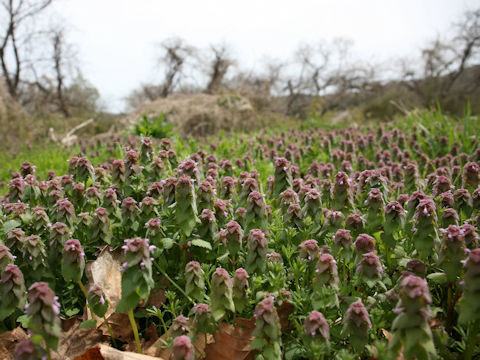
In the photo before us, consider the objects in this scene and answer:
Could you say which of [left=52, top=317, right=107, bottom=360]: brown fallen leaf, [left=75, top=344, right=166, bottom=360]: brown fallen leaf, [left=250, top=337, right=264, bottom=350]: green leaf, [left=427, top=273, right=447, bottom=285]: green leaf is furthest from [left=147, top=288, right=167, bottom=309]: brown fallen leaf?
[left=427, top=273, right=447, bottom=285]: green leaf

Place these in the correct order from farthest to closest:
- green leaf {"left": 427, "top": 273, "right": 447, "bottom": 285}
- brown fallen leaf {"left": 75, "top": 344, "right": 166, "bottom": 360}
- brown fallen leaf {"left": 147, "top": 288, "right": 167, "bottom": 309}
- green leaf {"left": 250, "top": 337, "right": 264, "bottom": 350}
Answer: brown fallen leaf {"left": 147, "top": 288, "right": 167, "bottom": 309} → green leaf {"left": 427, "top": 273, "right": 447, "bottom": 285} → brown fallen leaf {"left": 75, "top": 344, "right": 166, "bottom": 360} → green leaf {"left": 250, "top": 337, "right": 264, "bottom": 350}

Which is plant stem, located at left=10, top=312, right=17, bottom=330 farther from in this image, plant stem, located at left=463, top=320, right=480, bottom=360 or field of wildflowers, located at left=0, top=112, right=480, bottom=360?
plant stem, located at left=463, top=320, right=480, bottom=360

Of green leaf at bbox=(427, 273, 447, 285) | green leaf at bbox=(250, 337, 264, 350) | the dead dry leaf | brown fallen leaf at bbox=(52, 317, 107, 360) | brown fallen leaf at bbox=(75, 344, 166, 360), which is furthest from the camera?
the dead dry leaf

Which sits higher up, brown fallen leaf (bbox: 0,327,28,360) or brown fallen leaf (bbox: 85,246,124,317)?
brown fallen leaf (bbox: 85,246,124,317)

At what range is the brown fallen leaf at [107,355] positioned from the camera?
179 cm

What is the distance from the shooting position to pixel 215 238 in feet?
7.38

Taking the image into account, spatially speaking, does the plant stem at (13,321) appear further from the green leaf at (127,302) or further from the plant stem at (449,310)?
the plant stem at (449,310)

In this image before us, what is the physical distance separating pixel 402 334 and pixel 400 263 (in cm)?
68

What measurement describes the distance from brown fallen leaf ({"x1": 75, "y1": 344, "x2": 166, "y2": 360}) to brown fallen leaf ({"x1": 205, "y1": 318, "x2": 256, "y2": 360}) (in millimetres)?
313

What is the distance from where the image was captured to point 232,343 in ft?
6.16

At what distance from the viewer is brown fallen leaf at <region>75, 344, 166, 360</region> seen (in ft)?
5.88

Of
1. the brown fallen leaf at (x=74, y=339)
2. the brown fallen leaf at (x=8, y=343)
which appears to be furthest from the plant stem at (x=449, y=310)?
the brown fallen leaf at (x=8, y=343)

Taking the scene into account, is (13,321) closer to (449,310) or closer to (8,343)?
(8,343)

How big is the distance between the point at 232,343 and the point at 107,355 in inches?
24.6
